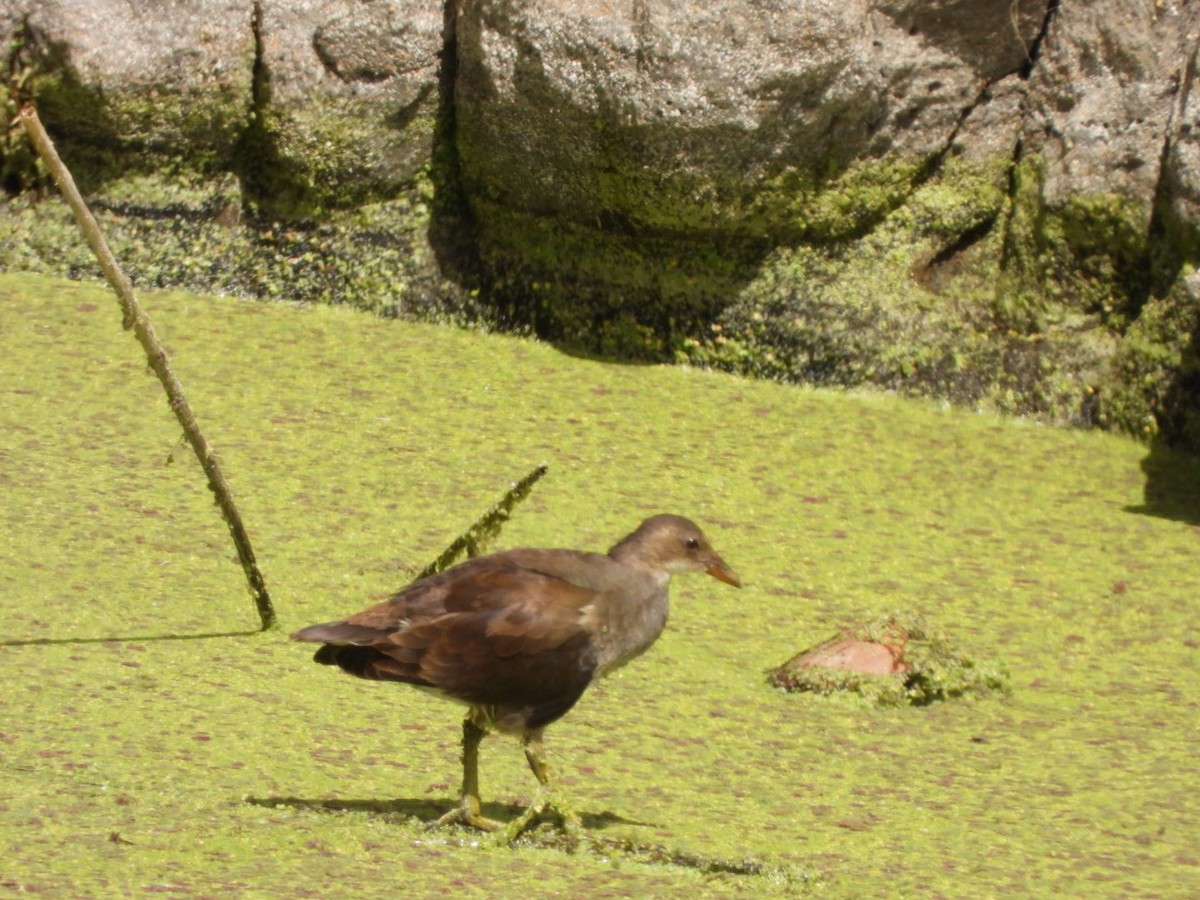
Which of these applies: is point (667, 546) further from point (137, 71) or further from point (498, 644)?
point (137, 71)

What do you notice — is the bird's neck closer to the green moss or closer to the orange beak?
the orange beak

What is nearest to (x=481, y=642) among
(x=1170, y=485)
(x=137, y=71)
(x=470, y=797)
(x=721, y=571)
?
(x=470, y=797)

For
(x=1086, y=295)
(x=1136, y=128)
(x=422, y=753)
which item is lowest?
(x=422, y=753)

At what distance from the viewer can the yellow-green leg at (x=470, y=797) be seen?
293 cm

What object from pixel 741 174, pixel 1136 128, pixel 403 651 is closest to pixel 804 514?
pixel 741 174

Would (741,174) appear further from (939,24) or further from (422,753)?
(422,753)

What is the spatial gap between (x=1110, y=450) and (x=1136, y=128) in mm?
835

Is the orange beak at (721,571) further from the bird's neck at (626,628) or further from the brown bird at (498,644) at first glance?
the brown bird at (498,644)

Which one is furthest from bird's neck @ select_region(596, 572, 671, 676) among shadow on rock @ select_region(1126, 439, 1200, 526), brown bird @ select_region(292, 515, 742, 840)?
shadow on rock @ select_region(1126, 439, 1200, 526)

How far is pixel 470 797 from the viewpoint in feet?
9.66

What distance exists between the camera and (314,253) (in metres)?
5.36

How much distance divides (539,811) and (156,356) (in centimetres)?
117

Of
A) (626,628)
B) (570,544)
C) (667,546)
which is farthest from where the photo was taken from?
(570,544)

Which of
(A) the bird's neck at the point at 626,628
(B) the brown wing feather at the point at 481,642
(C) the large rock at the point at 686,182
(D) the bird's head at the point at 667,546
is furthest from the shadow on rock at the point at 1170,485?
(B) the brown wing feather at the point at 481,642
